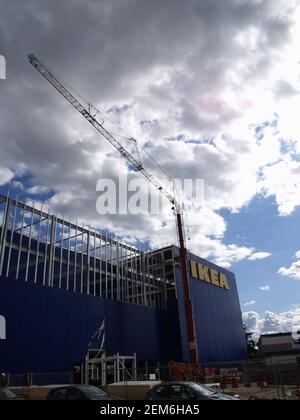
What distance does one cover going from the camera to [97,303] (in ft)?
132

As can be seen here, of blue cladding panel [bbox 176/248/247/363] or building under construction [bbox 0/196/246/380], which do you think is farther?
blue cladding panel [bbox 176/248/247/363]

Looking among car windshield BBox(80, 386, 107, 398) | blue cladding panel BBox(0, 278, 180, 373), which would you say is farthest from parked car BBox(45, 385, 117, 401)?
blue cladding panel BBox(0, 278, 180, 373)

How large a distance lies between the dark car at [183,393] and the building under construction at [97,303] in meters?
19.6

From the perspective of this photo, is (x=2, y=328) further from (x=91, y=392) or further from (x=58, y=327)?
(x=91, y=392)

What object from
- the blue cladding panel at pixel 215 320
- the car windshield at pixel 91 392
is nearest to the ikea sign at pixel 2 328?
the car windshield at pixel 91 392

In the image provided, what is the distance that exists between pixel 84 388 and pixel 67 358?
2081cm

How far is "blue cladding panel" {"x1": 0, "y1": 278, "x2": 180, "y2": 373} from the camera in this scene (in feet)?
99.1

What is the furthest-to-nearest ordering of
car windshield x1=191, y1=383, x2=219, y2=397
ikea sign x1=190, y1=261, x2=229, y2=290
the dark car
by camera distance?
ikea sign x1=190, y1=261, x2=229, y2=290
car windshield x1=191, y1=383, x2=219, y2=397
the dark car

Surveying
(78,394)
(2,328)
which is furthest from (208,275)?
(78,394)

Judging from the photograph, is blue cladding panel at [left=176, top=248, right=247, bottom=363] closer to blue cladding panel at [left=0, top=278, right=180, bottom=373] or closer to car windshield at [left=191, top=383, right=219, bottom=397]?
blue cladding panel at [left=0, top=278, right=180, bottom=373]

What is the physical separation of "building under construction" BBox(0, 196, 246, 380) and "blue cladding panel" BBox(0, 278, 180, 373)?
0.09m

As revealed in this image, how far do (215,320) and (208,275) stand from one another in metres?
7.97

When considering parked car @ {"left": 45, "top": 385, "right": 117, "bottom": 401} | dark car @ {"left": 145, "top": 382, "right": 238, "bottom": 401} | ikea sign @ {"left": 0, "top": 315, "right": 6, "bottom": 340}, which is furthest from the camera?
ikea sign @ {"left": 0, "top": 315, "right": 6, "bottom": 340}
